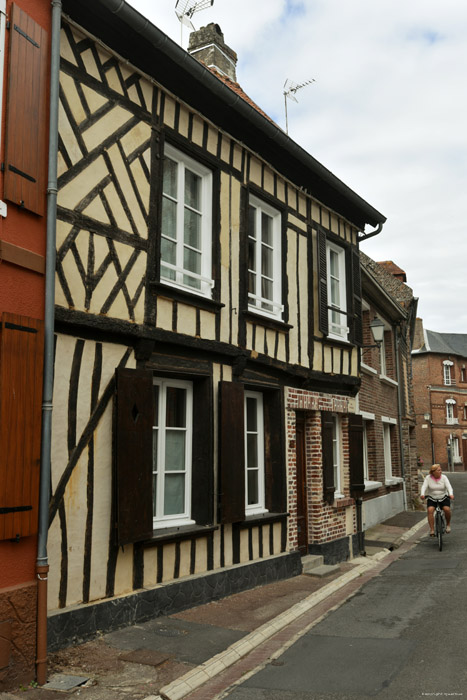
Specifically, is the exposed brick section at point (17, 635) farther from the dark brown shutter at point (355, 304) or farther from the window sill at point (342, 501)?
the dark brown shutter at point (355, 304)

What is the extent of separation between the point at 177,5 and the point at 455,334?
138 feet

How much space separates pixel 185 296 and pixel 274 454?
8.99 feet

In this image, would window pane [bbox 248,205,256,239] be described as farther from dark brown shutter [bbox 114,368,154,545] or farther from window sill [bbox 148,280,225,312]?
dark brown shutter [bbox 114,368,154,545]

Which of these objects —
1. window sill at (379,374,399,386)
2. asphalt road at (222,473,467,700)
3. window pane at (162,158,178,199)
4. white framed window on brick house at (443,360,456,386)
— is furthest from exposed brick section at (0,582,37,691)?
white framed window on brick house at (443,360,456,386)

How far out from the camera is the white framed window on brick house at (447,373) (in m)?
42.8

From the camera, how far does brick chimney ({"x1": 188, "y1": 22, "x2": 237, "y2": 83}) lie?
10320 mm

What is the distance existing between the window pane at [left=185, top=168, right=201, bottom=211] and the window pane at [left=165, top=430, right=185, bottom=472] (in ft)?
8.62

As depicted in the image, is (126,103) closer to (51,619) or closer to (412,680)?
(51,619)

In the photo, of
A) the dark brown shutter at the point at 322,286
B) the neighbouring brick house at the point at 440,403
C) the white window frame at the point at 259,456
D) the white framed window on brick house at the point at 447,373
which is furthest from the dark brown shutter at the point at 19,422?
the white framed window on brick house at the point at 447,373

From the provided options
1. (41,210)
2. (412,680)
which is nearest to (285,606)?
(412,680)

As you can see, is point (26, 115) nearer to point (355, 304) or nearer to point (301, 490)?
point (301, 490)

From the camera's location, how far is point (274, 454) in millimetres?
8195

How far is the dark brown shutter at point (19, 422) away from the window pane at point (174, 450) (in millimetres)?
2212

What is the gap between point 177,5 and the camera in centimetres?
1042
